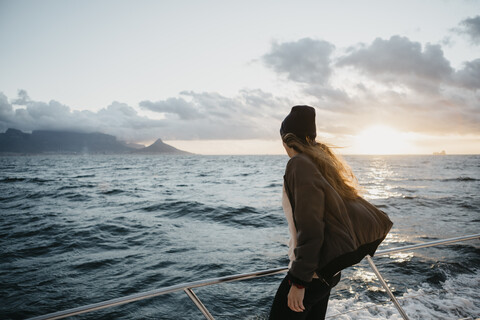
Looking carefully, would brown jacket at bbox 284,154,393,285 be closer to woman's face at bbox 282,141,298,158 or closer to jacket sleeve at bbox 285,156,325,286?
jacket sleeve at bbox 285,156,325,286

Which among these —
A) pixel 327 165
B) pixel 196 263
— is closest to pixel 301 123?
pixel 327 165

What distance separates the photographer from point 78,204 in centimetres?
1836

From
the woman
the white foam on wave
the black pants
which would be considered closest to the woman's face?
the woman

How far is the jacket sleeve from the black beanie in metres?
0.26

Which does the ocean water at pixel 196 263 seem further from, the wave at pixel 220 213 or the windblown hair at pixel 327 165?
the windblown hair at pixel 327 165

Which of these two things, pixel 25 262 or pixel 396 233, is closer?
pixel 25 262

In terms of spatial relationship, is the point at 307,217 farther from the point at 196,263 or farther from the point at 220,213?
the point at 220,213

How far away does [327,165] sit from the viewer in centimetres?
133

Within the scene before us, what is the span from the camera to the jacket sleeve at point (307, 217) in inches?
45.3

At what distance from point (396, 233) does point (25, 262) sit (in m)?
13.1

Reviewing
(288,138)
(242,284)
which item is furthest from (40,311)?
(288,138)

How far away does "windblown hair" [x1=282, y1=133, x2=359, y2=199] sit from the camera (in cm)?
133

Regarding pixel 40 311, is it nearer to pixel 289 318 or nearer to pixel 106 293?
pixel 106 293

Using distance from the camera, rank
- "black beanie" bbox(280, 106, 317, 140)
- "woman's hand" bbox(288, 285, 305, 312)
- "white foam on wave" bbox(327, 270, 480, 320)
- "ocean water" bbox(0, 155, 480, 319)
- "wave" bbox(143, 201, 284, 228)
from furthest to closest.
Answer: "wave" bbox(143, 201, 284, 228)
"ocean water" bbox(0, 155, 480, 319)
"white foam on wave" bbox(327, 270, 480, 320)
"black beanie" bbox(280, 106, 317, 140)
"woman's hand" bbox(288, 285, 305, 312)
